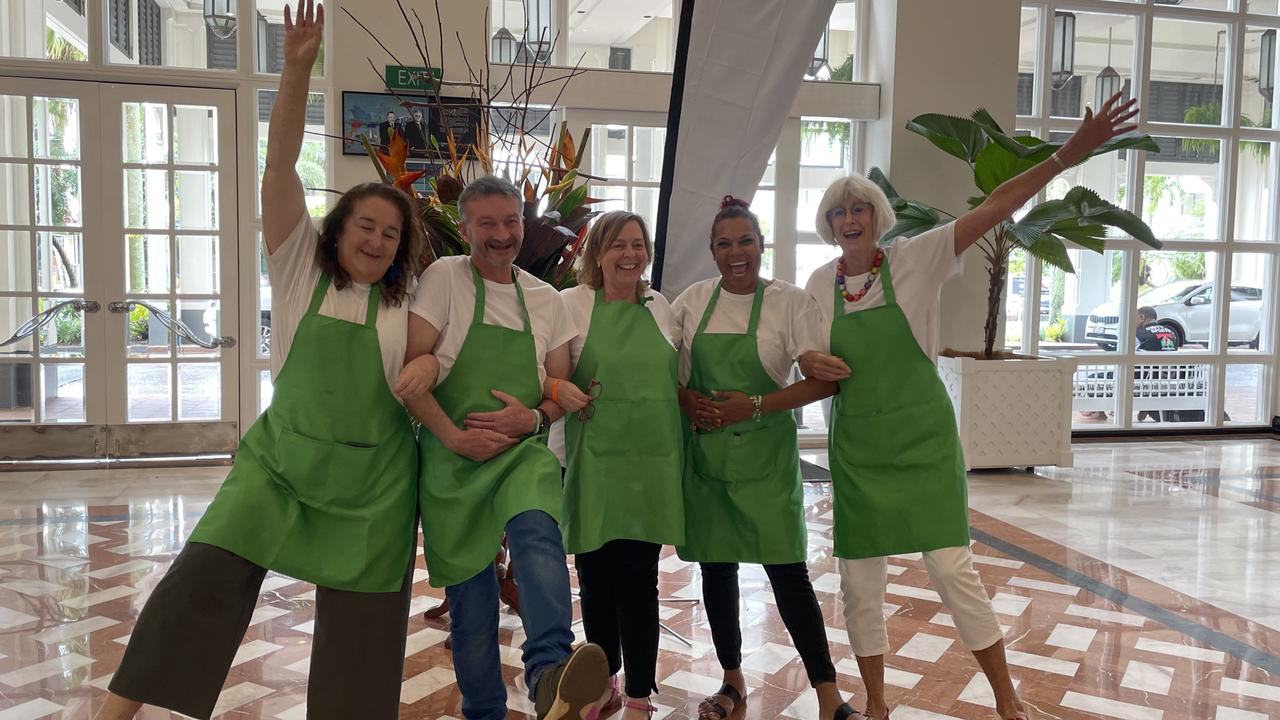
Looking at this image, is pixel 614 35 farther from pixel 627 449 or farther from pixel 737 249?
pixel 627 449

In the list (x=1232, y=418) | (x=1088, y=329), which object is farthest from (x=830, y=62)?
(x=1232, y=418)

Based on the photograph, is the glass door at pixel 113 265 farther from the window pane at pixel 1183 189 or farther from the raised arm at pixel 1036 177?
the window pane at pixel 1183 189

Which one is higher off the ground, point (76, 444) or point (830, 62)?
point (830, 62)

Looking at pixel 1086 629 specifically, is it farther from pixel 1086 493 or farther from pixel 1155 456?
pixel 1155 456

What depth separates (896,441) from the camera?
7.69ft

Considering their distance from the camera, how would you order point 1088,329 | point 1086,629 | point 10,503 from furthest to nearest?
point 1088,329, point 10,503, point 1086,629

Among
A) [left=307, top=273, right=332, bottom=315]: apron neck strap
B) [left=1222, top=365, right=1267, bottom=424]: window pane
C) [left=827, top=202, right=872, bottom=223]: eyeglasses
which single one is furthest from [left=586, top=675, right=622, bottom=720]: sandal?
[left=1222, top=365, right=1267, bottom=424]: window pane

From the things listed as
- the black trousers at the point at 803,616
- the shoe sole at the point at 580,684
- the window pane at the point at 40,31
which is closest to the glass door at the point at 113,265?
the window pane at the point at 40,31

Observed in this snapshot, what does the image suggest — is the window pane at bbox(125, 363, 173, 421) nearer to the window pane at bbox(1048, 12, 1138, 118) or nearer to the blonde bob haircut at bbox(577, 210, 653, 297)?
the blonde bob haircut at bbox(577, 210, 653, 297)

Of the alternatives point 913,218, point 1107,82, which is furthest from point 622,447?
point 1107,82

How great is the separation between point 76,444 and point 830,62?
526cm

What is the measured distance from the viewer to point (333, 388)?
2.03 m

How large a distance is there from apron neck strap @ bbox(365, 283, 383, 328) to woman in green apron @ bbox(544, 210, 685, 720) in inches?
16.5

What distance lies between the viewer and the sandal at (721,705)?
247 centimetres
